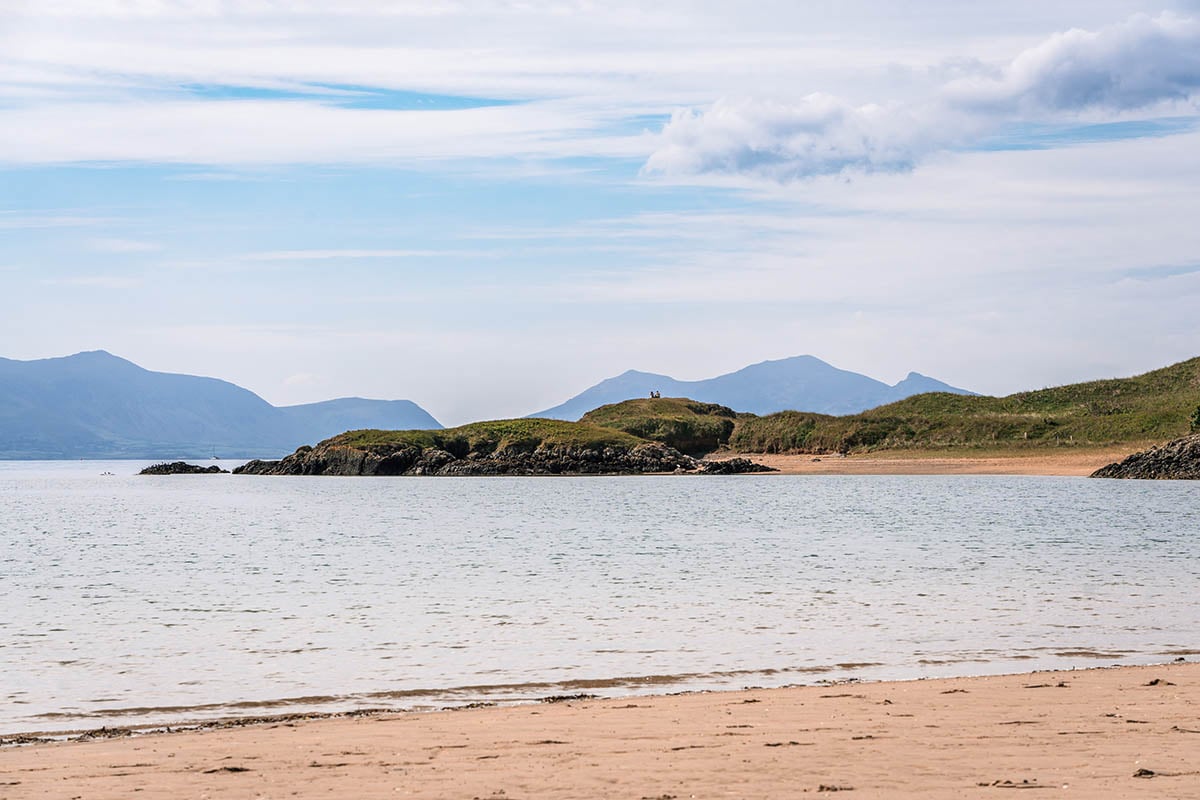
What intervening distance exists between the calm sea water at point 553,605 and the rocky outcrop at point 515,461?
72270 mm

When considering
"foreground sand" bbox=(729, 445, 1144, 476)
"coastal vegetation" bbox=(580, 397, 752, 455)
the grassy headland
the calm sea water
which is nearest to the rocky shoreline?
the grassy headland

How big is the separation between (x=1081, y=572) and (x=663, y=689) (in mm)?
19419

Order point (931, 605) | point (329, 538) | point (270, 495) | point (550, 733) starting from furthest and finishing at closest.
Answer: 1. point (270, 495)
2. point (329, 538)
3. point (931, 605)
4. point (550, 733)

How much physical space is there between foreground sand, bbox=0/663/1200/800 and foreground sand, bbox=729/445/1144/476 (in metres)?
93.2

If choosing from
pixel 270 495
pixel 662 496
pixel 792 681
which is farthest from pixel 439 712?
pixel 270 495

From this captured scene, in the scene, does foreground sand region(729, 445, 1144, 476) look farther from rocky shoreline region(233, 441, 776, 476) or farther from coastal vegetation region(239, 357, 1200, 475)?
rocky shoreline region(233, 441, 776, 476)

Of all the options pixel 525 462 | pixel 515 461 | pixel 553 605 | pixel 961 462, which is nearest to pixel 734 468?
pixel 525 462

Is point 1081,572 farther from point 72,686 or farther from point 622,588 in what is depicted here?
point 72,686

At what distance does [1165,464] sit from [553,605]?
79334 millimetres

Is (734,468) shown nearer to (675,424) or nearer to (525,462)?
(525,462)

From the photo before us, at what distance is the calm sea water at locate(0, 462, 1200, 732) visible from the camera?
699 inches

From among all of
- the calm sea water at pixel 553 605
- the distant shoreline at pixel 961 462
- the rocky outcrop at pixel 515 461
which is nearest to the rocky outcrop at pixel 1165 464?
the distant shoreline at pixel 961 462

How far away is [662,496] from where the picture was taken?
85062 mm

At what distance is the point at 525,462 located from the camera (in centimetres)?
13275
